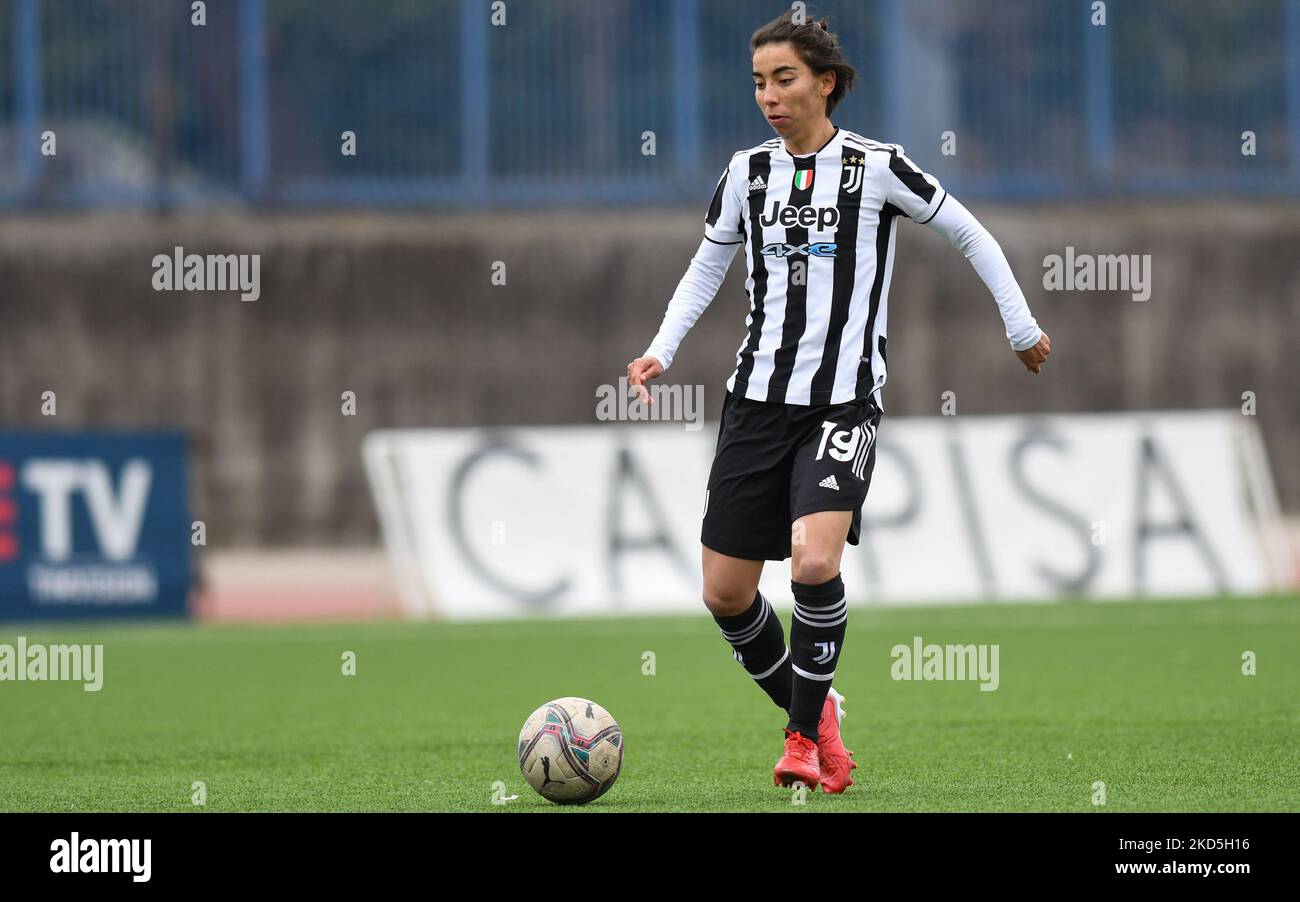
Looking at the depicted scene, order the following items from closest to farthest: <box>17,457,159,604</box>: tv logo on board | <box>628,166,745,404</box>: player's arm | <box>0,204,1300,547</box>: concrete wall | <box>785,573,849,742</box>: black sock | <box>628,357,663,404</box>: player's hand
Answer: <box>785,573,849,742</box>: black sock
<box>628,357,663,404</box>: player's hand
<box>628,166,745,404</box>: player's arm
<box>17,457,159,604</box>: tv logo on board
<box>0,204,1300,547</box>: concrete wall

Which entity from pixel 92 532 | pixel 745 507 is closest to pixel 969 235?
pixel 745 507

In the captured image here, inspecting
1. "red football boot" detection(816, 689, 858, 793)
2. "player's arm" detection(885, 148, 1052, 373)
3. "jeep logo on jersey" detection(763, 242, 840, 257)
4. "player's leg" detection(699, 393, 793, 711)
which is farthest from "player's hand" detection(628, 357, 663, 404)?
"red football boot" detection(816, 689, 858, 793)

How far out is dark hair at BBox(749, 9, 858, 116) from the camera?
5852 mm

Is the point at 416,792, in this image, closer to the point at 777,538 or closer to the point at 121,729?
the point at 777,538

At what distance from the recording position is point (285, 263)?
16.3 meters

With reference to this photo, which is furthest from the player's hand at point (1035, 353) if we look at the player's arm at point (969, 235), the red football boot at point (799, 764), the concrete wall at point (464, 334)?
the concrete wall at point (464, 334)

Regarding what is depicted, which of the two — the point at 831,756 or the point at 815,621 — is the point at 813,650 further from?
the point at 831,756

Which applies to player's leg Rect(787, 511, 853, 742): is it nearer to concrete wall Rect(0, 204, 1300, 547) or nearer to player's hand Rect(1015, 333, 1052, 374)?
player's hand Rect(1015, 333, 1052, 374)

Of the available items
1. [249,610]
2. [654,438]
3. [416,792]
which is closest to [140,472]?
[249,610]

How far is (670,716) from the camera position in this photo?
8.20 m

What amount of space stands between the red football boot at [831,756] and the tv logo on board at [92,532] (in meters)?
8.90

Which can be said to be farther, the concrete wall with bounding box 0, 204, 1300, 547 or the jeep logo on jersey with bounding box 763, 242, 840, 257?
the concrete wall with bounding box 0, 204, 1300, 547

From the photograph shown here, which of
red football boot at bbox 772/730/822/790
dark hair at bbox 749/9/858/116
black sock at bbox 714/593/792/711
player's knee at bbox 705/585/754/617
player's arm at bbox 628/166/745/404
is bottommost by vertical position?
red football boot at bbox 772/730/822/790

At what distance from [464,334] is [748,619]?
10358 millimetres
